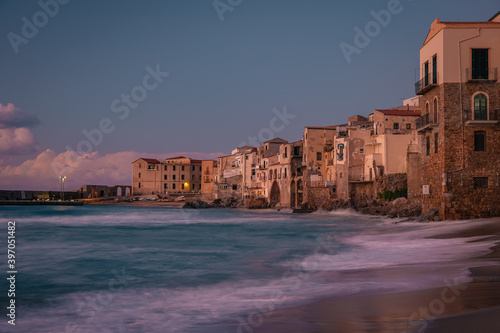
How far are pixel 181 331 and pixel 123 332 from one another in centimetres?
75

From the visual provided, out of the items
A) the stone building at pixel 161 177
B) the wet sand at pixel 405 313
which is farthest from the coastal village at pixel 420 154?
the wet sand at pixel 405 313

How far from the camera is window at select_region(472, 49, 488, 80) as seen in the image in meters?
23.4

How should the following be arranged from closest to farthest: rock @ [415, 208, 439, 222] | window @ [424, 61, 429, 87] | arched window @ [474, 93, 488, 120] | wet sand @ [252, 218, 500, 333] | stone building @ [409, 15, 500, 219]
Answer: wet sand @ [252, 218, 500, 333], stone building @ [409, 15, 500, 219], arched window @ [474, 93, 488, 120], rock @ [415, 208, 439, 222], window @ [424, 61, 429, 87]

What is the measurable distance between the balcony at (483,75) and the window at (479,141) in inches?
106

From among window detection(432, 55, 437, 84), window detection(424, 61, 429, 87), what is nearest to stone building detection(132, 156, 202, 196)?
window detection(424, 61, 429, 87)

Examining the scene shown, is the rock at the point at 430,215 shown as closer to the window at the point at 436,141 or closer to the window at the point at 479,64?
the window at the point at 436,141

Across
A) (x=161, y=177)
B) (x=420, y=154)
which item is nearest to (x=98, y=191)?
(x=161, y=177)

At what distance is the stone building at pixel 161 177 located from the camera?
93875 mm

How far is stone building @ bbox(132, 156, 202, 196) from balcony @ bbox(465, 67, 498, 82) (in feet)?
245

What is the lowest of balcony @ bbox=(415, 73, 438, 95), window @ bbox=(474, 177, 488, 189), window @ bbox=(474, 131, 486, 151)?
window @ bbox=(474, 177, 488, 189)

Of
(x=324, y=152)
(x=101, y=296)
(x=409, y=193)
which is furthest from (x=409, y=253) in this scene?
(x=324, y=152)

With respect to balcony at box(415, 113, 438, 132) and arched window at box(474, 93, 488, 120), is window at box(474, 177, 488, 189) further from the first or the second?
balcony at box(415, 113, 438, 132)

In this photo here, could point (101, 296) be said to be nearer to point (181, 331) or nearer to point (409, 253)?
point (181, 331)

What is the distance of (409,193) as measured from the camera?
30.9m
